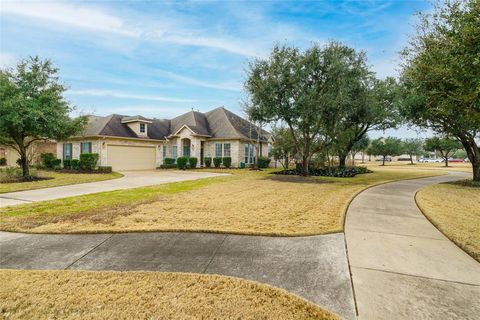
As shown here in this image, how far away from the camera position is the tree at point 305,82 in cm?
1580

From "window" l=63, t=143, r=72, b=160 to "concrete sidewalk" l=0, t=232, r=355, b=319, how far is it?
931 inches

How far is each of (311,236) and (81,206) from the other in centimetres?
670

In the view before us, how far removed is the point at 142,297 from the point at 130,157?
80.0 feet

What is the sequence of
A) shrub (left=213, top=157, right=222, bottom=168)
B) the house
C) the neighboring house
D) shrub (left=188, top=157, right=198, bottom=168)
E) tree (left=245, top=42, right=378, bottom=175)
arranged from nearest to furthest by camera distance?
1. tree (left=245, top=42, right=378, bottom=175)
2. the house
3. the neighboring house
4. shrub (left=188, top=157, right=198, bottom=168)
5. shrub (left=213, top=157, right=222, bottom=168)

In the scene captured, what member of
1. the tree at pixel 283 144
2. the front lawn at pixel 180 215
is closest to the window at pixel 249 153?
the tree at pixel 283 144

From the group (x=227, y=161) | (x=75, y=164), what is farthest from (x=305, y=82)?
(x=75, y=164)

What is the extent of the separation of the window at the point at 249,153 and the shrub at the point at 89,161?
1460 cm

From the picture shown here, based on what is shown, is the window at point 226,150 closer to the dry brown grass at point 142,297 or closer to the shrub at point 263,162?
the shrub at point 263,162

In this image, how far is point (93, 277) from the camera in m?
3.47

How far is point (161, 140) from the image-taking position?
27.9 m

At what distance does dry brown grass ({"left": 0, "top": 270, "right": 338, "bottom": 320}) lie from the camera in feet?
8.75

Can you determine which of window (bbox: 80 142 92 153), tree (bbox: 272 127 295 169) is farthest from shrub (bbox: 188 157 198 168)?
window (bbox: 80 142 92 153)

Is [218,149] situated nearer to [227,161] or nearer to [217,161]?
[217,161]

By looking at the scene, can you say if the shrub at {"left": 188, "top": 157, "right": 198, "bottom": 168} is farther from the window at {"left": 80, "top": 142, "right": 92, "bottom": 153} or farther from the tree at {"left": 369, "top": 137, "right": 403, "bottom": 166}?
the tree at {"left": 369, "top": 137, "right": 403, "bottom": 166}
